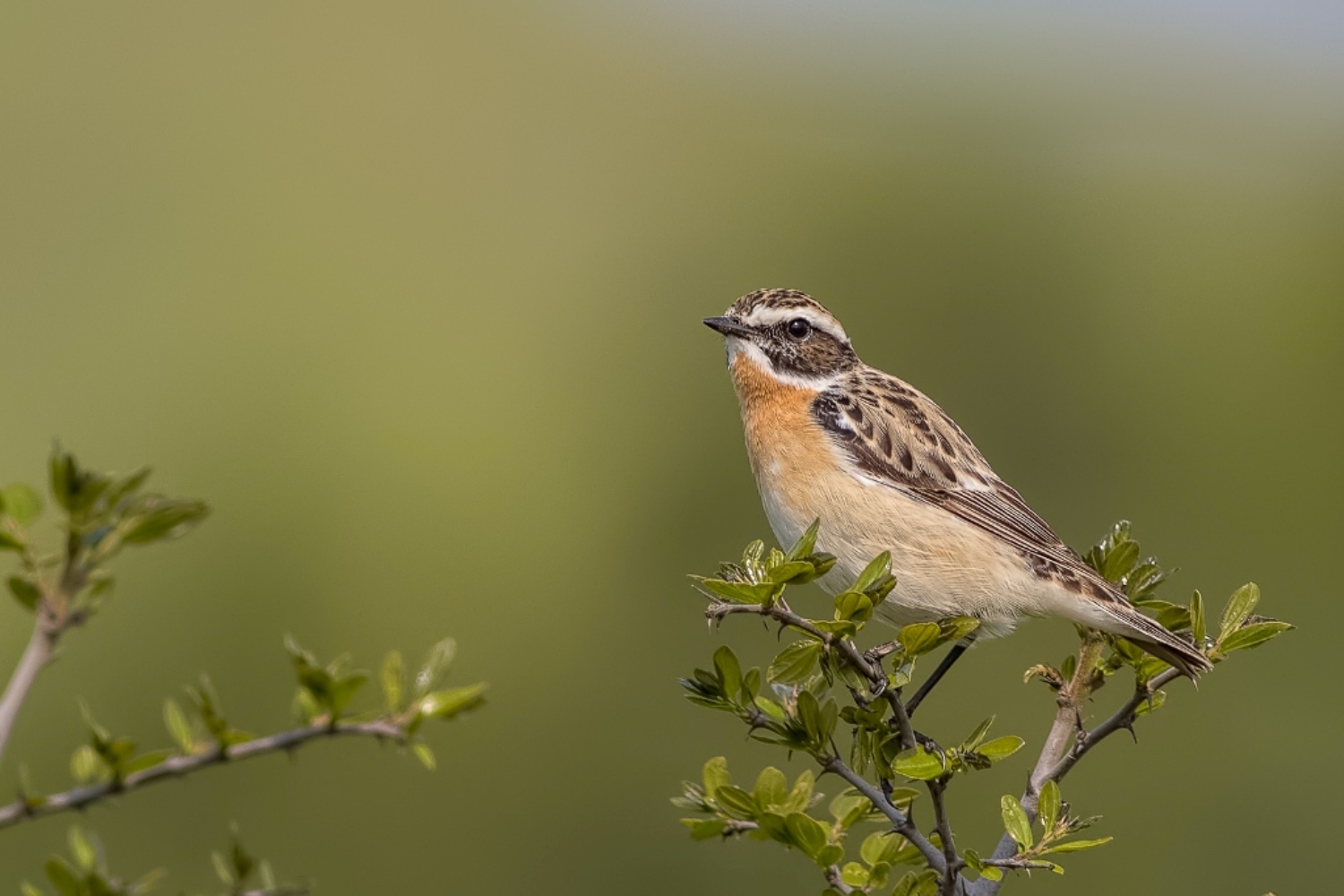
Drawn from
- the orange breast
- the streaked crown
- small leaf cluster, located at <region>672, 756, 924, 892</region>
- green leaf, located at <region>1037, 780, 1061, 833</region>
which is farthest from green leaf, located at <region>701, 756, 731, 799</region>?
the streaked crown

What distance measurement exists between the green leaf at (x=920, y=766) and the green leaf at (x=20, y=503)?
2.36 meters

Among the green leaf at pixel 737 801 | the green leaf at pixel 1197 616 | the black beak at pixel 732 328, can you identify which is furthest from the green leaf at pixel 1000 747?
A: the black beak at pixel 732 328

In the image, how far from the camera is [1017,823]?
3842 mm

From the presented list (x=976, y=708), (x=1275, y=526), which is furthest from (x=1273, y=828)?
(x=1275, y=526)

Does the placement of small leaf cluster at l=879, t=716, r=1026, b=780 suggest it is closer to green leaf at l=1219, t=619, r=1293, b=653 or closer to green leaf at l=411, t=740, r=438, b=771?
green leaf at l=1219, t=619, r=1293, b=653

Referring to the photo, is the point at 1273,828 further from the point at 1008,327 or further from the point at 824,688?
the point at 824,688

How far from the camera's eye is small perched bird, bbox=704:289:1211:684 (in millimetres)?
6320

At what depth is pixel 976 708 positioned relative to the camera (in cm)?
1936

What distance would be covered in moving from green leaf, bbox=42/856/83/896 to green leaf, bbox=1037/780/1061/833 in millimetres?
2449

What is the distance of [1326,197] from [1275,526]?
46.8ft

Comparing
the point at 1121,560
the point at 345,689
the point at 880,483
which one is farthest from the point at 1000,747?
the point at 880,483

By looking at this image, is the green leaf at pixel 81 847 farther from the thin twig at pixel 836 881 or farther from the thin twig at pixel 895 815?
the thin twig at pixel 895 815

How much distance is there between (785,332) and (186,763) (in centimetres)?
507

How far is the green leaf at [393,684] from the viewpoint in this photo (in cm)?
263
